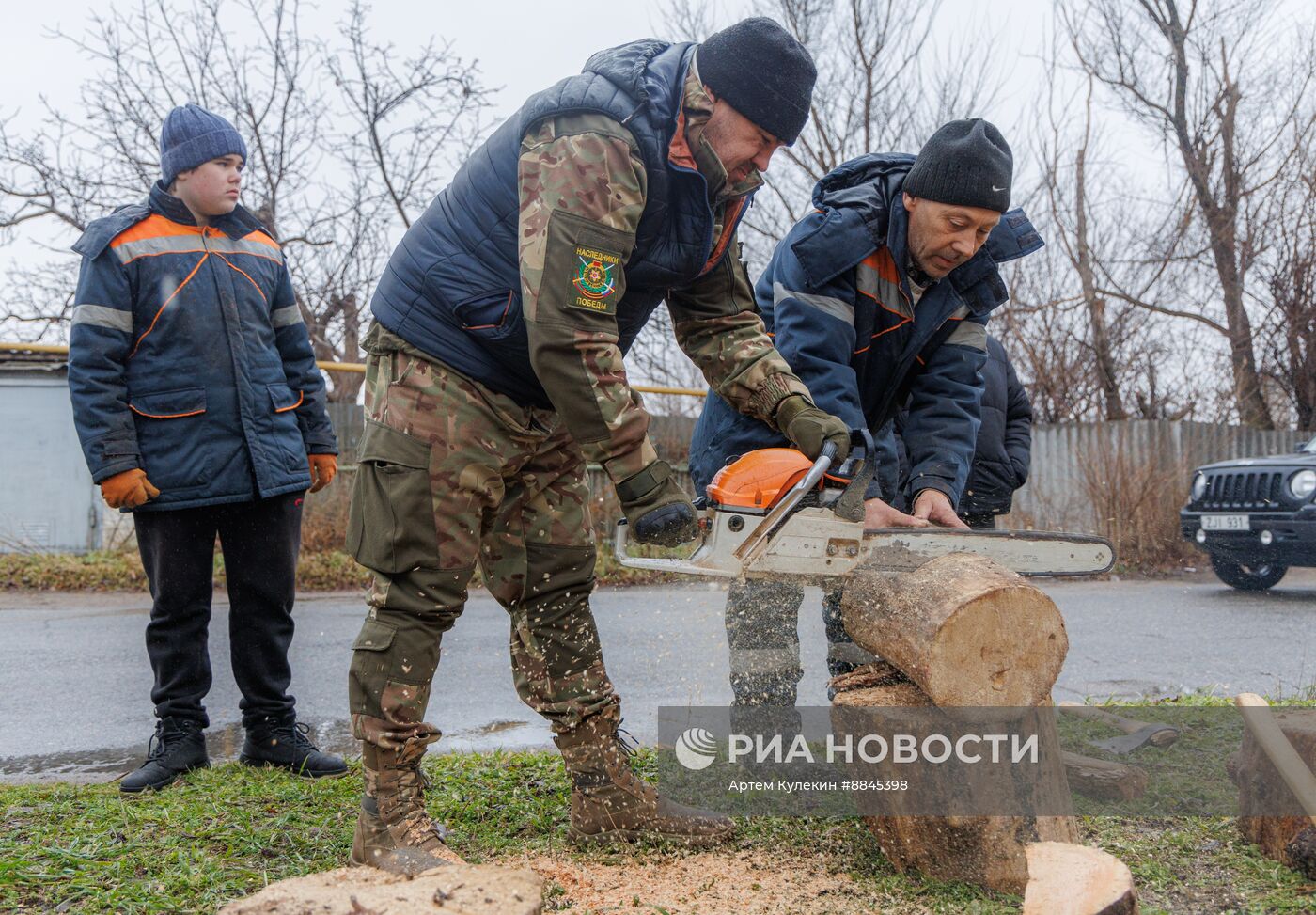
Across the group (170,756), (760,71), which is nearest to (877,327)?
(760,71)

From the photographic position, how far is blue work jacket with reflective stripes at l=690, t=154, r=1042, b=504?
2994 mm

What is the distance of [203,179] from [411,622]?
1806 mm

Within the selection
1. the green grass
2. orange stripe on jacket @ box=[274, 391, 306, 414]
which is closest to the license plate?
the green grass

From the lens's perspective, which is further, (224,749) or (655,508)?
(224,749)

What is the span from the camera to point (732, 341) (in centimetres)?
279

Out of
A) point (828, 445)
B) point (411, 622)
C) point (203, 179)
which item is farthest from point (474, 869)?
point (203, 179)

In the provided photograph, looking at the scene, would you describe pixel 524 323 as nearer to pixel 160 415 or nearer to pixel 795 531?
pixel 795 531

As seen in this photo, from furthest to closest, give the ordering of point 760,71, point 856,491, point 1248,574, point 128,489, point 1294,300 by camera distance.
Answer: point 1294,300, point 1248,574, point 128,489, point 856,491, point 760,71

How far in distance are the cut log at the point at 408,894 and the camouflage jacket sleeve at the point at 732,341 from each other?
4.52ft

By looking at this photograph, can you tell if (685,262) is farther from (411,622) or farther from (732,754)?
(732,754)

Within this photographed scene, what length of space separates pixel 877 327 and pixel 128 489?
7.71ft

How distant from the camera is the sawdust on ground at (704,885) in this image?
7.22 feet

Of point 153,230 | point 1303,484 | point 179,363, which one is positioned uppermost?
point 153,230

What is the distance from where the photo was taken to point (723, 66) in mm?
2254
